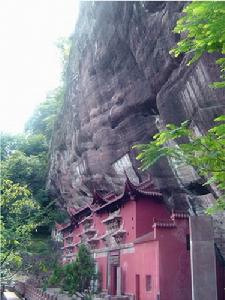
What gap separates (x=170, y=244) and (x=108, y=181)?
25.5 feet

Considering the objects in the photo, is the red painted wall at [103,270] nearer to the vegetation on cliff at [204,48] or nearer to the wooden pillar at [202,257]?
the wooden pillar at [202,257]

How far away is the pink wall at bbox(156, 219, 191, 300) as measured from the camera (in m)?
15.6

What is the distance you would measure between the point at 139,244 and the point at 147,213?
2.00 metres

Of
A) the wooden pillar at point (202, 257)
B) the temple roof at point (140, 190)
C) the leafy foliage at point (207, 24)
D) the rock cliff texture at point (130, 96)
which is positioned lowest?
the wooden pillar at point (202, 257)

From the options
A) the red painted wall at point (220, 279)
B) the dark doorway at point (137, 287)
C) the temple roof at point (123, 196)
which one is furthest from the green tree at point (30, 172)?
the red painted wall at point (220, 279)

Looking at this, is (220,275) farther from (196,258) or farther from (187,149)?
(187,149)

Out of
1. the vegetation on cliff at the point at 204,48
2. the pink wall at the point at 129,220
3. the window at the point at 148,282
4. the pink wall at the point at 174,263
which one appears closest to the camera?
the vegetation on cliff at the point at 204,48

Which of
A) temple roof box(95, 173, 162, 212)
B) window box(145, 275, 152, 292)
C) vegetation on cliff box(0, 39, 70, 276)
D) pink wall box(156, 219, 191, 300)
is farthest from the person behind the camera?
vegetation on cliff box(0, 39, 70, 276)

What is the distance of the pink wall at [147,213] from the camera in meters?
19.2

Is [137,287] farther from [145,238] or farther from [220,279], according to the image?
[220,279]

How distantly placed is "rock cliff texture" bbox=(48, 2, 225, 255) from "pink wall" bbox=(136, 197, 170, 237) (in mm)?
1432

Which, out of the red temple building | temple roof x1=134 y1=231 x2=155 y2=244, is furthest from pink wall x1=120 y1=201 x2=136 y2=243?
temple roof x1=134 y1=231 x2=155 y2=244

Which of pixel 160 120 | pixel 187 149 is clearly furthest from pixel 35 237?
pixel 187 149

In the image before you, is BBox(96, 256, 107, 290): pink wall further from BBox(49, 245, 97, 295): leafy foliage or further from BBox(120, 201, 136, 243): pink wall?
BBox(120, 201, 136, 243): pink wall
